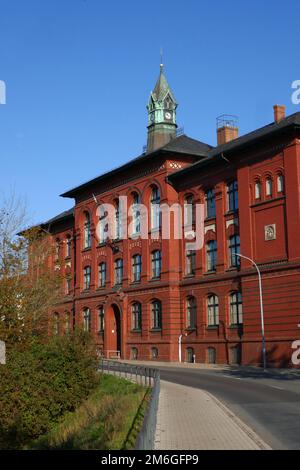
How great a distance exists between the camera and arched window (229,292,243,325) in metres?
42.1

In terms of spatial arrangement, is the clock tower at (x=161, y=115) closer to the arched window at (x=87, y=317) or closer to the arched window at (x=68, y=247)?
the arched window at (x=68, y=247)

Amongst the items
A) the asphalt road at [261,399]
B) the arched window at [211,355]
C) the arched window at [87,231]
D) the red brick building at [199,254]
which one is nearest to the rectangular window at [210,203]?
the red brick building at [199,254]

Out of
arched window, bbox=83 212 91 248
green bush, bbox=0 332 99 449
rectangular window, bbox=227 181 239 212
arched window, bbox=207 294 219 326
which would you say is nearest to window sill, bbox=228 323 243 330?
arched window, bbox=207 294 219 326

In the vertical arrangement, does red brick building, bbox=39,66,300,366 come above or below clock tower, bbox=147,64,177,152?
below

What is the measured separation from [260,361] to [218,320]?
5711 millimetres

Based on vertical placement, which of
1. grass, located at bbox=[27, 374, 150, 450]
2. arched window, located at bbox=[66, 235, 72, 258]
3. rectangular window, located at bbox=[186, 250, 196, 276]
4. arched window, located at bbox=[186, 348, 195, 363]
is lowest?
grass, located at bbox=[27, 374, 150, 450]

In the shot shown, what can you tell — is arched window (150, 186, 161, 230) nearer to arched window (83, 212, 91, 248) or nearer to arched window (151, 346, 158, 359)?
arched window (151, 346, 158, 359)

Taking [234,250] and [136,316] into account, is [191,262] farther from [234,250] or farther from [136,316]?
[136,316]

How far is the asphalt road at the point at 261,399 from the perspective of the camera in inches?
543

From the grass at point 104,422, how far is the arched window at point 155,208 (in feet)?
75.2

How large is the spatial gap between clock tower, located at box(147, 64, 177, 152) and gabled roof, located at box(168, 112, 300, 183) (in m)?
7.79

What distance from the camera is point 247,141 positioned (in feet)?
135

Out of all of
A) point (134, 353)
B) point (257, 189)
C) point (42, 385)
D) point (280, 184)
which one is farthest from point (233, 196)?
point (42, 385)

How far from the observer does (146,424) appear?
32.7 feet
